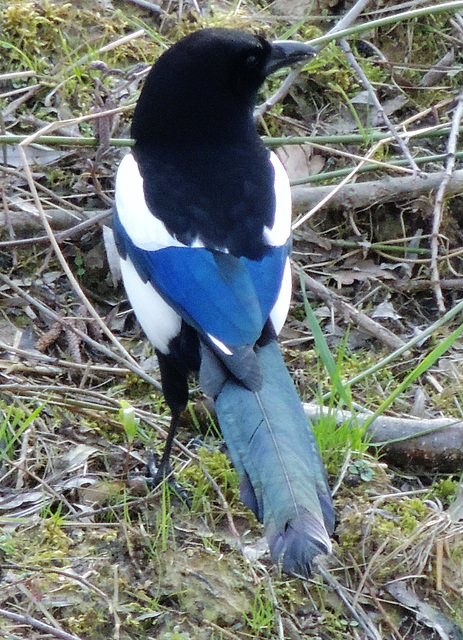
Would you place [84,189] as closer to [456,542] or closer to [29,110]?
[29,110]

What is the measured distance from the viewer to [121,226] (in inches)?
75.2

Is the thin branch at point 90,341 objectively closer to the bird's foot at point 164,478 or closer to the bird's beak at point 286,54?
the bird's foot at point 164,478

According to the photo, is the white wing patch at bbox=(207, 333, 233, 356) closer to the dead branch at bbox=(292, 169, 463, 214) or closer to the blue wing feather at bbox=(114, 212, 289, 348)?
the blue wing feather at bbox=(114, 212, 289, 348)

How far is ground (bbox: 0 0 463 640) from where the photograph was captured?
1606 millimetres

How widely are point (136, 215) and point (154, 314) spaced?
0.70 feet

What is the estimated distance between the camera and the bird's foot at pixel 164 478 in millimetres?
1785

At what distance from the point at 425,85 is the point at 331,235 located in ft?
2.24

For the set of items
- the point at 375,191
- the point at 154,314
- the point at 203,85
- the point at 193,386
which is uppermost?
the point at 203,85

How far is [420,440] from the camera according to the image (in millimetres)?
1935

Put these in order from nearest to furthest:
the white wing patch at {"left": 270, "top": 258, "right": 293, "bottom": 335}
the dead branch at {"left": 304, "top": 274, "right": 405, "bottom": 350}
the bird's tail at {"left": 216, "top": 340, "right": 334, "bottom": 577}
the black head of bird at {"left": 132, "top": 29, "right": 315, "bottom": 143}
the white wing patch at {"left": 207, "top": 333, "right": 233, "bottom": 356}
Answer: the bird's tail at {"left": 216, "top": 340, "right": 334, "bottom": 577} → the white wing patch at {"left": 207, "top": 333, "right": 233, "bottom": 356} → the white wing patch at {"left": 270, "top": 258, "right": 293, "bottom": 335} → the black head of bird at {"left": 132, "top": 29, "right": 315, "bottom": 143} → the dead branch at {"left": 304, "top": 274, "right": 405, "bottom": 350}

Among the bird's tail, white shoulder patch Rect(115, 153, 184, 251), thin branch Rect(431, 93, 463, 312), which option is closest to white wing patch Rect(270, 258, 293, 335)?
the bird's tail

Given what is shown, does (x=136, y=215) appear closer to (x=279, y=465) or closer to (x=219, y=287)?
(x=219, y=287)

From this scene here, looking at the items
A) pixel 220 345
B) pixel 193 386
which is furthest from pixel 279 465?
pixel 193 386

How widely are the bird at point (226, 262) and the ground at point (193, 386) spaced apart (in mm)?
174
